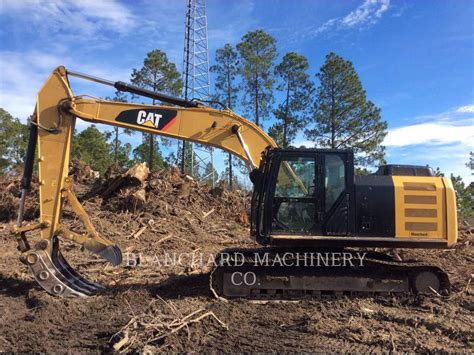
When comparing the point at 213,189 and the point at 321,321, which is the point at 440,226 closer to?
the point at 321,321

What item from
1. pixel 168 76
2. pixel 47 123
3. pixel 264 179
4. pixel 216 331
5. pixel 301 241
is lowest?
pixel 216 331

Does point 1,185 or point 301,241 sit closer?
point 301,241

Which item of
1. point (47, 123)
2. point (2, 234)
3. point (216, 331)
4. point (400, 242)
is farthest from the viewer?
point (2, 234)

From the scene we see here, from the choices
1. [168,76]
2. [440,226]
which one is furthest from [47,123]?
[168,76]

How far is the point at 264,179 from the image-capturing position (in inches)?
278

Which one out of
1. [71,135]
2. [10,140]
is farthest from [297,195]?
[10,140]

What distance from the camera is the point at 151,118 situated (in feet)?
24.9

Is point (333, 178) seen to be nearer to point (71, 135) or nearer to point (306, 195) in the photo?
point (306, 195)

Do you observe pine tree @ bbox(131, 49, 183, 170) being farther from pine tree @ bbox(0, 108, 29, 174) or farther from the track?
the track

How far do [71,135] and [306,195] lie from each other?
4116 millimetres

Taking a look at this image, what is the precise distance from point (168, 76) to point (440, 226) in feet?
87.8

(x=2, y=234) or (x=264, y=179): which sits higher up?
(x=264, y=179)

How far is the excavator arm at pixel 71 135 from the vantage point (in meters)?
7.32

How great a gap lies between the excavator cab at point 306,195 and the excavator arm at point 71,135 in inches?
30.8
